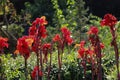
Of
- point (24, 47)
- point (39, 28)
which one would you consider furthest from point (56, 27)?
point (24, 47)

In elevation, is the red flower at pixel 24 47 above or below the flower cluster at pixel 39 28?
below

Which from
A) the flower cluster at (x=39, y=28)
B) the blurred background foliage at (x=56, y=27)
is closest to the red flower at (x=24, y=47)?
the flower cluster at (x=39, y=28)

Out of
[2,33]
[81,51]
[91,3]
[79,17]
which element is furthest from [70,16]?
[81,51]

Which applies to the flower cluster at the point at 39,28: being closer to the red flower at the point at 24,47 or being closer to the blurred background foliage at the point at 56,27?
the red flower at the point at 24,47

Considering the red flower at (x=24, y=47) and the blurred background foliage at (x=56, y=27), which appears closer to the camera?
the red flower at (x=24, y=47)

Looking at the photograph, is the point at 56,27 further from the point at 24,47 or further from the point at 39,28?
the point at 24,47

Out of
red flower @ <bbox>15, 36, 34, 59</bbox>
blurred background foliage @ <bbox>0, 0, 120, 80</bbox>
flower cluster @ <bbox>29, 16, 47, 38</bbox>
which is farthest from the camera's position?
blurred background foliage @ <bbox>0, 0, 120, 80</bbox>

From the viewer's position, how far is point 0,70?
4.15 meters

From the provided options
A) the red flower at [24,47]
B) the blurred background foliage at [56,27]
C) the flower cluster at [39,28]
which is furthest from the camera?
the blurred background foliage at [56,27]

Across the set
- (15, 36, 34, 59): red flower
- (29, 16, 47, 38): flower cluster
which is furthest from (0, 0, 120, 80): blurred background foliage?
(15, 36, 34, 59): red flower

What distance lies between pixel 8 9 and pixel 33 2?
21.6ft

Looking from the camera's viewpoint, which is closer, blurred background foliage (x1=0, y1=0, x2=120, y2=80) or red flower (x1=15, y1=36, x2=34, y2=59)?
red flower (x1=15, y1=36, x2=34, y2=59)

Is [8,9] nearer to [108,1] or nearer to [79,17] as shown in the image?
[79,17]

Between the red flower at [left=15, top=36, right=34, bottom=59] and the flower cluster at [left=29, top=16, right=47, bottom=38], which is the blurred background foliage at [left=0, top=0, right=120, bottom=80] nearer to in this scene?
the flower cluster at [left=29, top=16, right=47, bottom=38]
